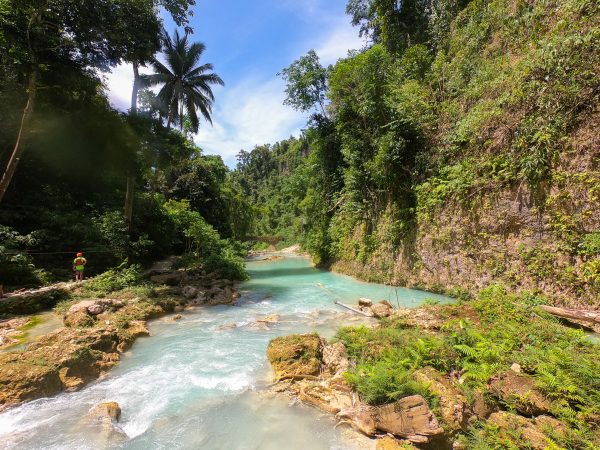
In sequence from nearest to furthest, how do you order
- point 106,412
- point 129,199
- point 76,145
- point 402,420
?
point 402,420 < point 106,412 < point 76,145 < point 129,199

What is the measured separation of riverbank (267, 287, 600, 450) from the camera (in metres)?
3.55

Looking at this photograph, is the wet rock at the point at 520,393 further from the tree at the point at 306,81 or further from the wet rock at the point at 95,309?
the tree at the point at 306,81

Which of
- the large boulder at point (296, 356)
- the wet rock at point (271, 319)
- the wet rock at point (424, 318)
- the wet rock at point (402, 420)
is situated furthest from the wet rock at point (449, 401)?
the wet rock at point (271, 319)

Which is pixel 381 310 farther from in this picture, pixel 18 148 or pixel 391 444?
pixel 18 148

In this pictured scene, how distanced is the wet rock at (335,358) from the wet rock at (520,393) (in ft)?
7.77

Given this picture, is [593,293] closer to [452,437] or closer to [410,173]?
[452,437]

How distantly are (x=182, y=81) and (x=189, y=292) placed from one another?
64.0 ft

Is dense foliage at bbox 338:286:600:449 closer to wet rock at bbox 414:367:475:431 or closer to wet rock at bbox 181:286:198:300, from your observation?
wet rock at bbox 414:367:475:431

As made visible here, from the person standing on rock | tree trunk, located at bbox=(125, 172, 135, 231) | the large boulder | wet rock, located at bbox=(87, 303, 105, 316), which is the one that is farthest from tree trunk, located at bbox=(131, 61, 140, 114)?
the large boulder

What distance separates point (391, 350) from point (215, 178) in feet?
86.6

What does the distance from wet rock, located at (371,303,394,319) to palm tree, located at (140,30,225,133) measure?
20700mm

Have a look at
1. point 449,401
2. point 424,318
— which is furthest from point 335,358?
point 424,318

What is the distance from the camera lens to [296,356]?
589cm

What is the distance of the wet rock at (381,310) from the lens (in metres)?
8.48
